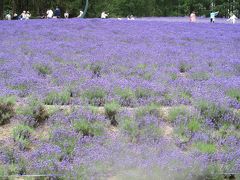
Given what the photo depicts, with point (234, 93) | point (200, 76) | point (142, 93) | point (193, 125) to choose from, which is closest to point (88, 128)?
point (193, 125)

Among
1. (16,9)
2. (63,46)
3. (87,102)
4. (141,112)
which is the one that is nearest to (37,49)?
(63,46)

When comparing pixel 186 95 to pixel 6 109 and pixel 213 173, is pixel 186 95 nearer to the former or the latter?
pixel 213 173

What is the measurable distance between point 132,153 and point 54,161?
112 cm

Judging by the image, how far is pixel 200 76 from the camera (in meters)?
11.0

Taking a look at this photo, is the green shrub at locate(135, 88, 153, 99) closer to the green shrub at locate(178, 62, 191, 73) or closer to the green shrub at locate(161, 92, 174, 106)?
the green shrub at locate(161, 92, 174, 106)

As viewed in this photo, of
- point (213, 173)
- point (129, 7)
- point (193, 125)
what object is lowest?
point (129, 7)


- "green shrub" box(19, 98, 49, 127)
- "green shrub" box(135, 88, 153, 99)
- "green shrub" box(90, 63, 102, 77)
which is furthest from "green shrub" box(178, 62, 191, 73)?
A: "green shrub" box(19, 98, 49, 127)

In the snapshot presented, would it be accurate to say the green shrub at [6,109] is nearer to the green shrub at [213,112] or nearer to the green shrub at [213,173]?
the green shrub at [213,112]

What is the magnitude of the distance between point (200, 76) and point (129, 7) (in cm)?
7457

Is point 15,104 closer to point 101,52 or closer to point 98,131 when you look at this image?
point 98,131

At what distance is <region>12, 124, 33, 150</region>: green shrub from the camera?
6.84 m

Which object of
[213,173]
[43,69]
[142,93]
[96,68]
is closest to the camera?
[213,173]

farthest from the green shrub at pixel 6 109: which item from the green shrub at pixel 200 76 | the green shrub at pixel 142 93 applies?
the green shrub at pixel 200 76

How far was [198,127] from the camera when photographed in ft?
24.4
